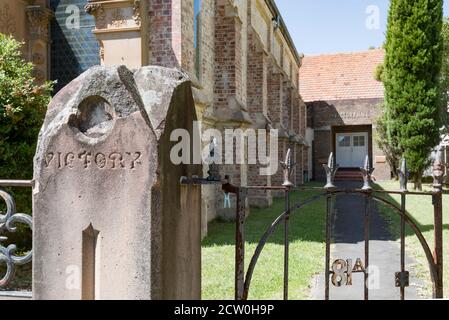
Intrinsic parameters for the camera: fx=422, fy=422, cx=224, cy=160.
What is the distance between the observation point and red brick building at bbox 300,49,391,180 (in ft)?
90.9

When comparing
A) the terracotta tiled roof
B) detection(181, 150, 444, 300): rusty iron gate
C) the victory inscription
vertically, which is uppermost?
the terracotta tiled roof

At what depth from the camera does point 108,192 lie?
2.07 m

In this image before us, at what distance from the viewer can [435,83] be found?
17.8 m

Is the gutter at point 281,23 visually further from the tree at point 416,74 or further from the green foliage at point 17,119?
the green foliage at point 17,119

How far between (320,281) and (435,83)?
15.3m

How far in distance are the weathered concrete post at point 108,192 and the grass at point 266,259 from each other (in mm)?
2699

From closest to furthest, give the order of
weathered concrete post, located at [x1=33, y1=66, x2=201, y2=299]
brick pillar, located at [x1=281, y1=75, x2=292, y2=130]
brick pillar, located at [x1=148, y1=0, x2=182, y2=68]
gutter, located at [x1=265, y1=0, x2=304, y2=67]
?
weathered concrete post, located at [x1=33, y1=66, x2=201, y2=299] < brick pillar, located at [x1=148, y1=0, x2=182, y2=68] < gutter, located at [x1=265, y1=0, x2=304, y2=67] < brick pillar, located at [x1=281, y1=75, x2=292, y2=130]

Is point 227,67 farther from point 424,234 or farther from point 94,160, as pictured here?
point 94,160

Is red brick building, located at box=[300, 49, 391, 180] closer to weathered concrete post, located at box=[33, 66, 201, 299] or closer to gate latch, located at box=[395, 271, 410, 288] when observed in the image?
gate latch, located at box=[395, 271, 410, 288]

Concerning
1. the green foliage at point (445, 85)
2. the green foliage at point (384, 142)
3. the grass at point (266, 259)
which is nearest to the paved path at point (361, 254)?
the grass at point (266, 259)

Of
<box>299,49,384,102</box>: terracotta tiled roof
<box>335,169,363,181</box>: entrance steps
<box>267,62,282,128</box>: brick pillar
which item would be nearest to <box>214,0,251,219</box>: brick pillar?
<box>267,62,282,128</box>: brick pillar

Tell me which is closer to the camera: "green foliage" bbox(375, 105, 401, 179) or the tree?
the tree

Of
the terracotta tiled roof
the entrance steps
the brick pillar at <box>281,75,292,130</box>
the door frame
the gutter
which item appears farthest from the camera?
the door frame
